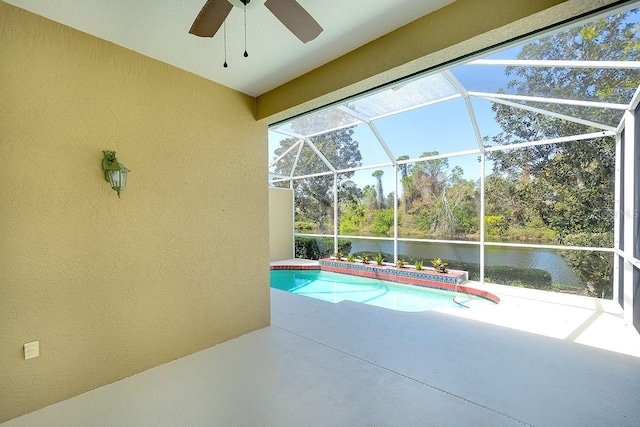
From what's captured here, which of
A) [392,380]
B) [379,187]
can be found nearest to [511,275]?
[379,187]

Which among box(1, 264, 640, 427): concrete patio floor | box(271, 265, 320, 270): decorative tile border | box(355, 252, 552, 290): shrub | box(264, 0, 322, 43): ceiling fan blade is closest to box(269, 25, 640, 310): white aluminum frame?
box(355, 252, 552, 290): shrub

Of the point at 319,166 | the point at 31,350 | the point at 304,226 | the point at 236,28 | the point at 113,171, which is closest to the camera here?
the point at 31,350

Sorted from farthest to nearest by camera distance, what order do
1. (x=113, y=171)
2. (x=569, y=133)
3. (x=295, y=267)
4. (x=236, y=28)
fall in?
(x=295, y=267) → (x=569, y=133) → (x=113, y=171) → (x=236, y=28)

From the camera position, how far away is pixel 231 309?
3.05 meters

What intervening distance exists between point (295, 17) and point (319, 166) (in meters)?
7.13

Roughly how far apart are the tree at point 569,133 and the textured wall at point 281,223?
20.1ft

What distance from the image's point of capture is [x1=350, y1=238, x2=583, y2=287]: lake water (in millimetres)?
5363

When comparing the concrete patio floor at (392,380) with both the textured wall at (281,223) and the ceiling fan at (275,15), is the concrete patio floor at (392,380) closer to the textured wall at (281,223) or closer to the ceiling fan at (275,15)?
the ceiling fan at (275,15)

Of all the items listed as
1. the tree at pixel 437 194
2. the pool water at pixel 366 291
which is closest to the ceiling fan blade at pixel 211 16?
the pool water at pixel 366 291

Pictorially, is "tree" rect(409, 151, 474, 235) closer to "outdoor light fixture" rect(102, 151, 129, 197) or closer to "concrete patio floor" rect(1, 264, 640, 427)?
"concrete patio floor" rect(1, 264, 640, 427)

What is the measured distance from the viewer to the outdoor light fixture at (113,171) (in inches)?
87.4

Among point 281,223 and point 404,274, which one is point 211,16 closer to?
point 404,274

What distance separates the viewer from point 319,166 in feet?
28.5

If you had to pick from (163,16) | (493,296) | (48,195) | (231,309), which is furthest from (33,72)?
(493,296)
